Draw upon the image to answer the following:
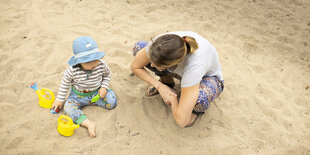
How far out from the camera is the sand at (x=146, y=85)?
1887 mm

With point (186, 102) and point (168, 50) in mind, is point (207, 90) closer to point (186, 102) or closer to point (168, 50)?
point (186, 102)

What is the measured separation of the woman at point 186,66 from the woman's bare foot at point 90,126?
2.05ft

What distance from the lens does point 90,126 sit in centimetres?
189

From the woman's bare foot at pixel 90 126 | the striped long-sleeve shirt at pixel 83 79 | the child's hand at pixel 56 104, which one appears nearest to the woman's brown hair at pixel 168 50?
the striped long-sleeve shirt at pixel 83 79

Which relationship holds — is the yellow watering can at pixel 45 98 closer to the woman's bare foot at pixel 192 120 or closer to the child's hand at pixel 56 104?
the child's hand at pixel 56 104

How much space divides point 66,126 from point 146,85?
967 millimetres

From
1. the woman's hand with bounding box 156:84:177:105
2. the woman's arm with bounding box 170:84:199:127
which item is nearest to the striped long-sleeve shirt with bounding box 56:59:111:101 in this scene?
the woman's hand with bounding box 156:84:177:105

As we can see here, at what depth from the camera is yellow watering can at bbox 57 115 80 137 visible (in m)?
1.77

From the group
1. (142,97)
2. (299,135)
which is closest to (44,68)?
(142,97)

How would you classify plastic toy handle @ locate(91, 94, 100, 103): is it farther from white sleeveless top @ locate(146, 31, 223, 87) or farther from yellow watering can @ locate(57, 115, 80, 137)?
white sleeveless top @ locate(146, 31, 223, 87)

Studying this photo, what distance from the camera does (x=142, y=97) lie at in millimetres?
2250

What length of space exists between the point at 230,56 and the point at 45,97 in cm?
231

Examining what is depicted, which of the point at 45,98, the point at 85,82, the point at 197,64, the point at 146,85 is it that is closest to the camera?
the point at 197,64

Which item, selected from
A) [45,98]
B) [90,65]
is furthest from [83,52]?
[45,98]
